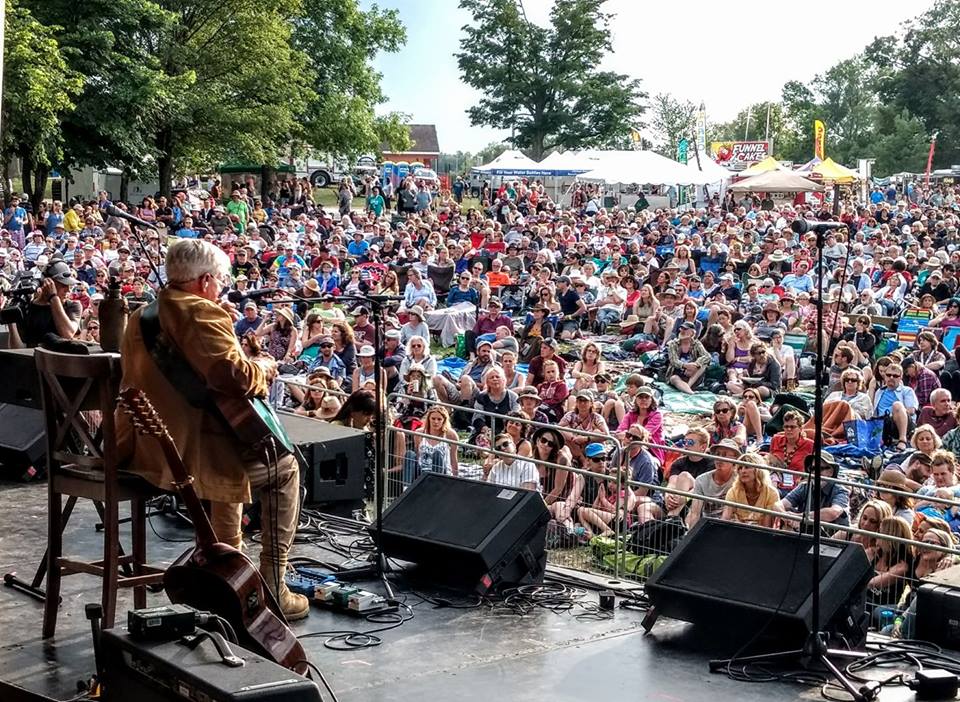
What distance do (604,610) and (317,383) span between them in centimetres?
568

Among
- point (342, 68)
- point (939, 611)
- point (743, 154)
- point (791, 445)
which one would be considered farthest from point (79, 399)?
point (743, 154)

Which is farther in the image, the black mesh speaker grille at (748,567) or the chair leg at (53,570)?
the black mesh speaker grille at (748,567)

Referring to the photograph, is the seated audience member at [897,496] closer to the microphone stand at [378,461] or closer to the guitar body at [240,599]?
the microphone stand at [378,461]

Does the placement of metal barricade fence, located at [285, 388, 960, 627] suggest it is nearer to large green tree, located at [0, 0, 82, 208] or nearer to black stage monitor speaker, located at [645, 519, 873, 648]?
black stage monitor speaker, located at [645, 519, 873, 648]

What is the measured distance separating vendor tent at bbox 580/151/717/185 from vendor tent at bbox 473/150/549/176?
101 inches

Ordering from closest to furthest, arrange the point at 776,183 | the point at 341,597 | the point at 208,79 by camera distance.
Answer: the point at 341,597
the point at 776,183
the point at 208,79

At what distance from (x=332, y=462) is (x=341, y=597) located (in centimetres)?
183

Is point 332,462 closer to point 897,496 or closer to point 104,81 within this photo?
point 897,496

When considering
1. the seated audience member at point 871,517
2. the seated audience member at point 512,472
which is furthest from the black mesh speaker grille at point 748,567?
the seated audience member at point 512,472

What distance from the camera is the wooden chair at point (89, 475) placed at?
4723 millimetres

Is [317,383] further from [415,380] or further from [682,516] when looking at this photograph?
[682,516]

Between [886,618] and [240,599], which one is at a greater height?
[240,599]

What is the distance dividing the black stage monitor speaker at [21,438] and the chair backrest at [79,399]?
2.40 metres

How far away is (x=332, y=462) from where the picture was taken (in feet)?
23.9
